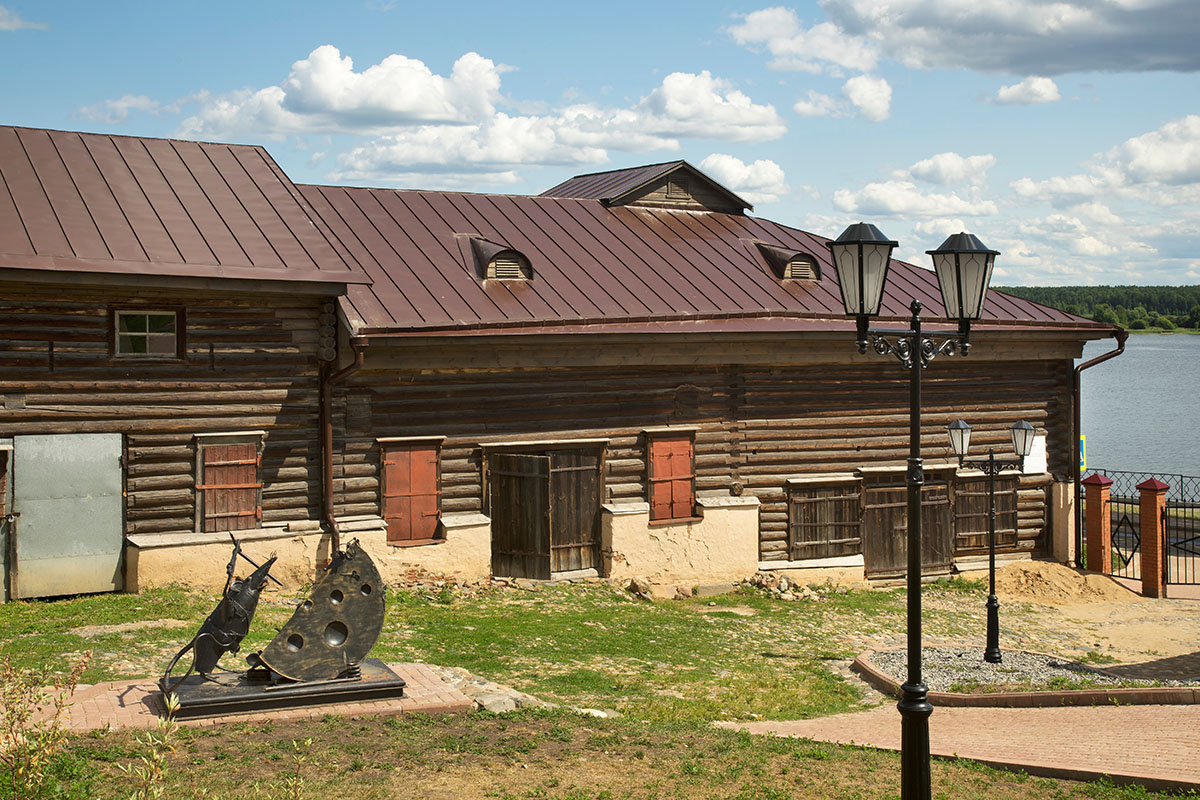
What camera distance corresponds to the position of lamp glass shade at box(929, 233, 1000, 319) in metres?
8.75

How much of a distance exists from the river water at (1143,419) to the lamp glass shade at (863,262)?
22.1 m

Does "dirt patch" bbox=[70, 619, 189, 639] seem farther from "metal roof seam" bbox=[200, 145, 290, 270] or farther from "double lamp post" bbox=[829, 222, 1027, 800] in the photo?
"double lamp post" bbox=[829, 222, 1027, 800]

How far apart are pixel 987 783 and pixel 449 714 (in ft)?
15.5

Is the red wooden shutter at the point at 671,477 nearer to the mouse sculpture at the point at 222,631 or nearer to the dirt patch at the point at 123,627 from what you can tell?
the dirt patch at the point at 123,627

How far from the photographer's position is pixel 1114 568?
24.5m

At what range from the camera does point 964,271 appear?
8766 millimetres

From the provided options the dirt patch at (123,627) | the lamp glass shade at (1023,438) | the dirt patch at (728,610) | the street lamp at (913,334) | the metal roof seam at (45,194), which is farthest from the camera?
the dirt patch at (728,610)

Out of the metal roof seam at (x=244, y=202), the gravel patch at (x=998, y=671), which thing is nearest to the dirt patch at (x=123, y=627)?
the metal roof seam at (x=244, y=202)

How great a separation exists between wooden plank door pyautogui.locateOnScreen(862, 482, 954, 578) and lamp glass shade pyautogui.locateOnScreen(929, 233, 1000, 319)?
1336 cm

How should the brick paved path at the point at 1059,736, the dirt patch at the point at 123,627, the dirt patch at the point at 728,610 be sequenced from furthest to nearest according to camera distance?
the dirt patch at the point at 728,610 → the dirt patch at the point at 123,627 → the brick paved path at the point at 1059,736

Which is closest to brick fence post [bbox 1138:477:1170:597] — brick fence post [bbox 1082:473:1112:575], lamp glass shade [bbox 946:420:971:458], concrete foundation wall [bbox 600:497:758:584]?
brick fence post [bbox 1082:473:1112:575]

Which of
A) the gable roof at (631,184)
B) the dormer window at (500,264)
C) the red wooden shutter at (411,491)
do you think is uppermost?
the gable roof at (631,184)

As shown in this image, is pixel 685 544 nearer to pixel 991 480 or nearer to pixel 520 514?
pixel 520 514

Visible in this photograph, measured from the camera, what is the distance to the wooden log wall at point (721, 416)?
18391mm
